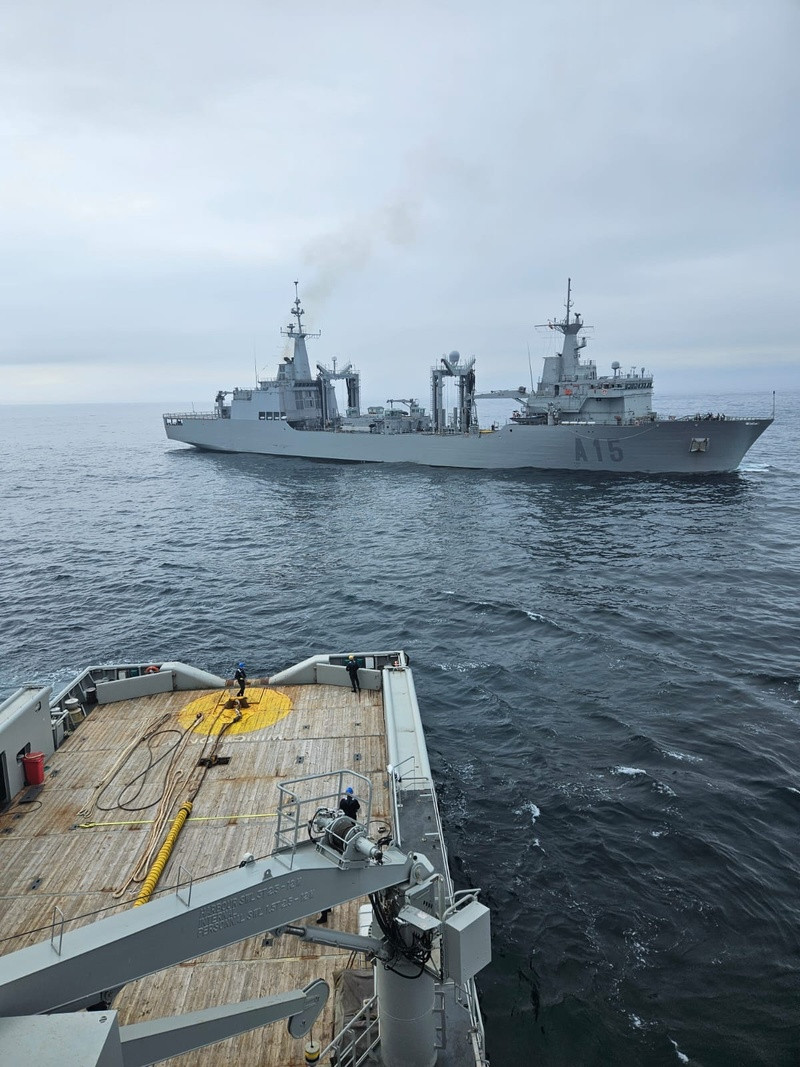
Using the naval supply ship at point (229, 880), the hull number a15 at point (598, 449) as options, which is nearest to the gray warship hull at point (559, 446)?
the hull number a15 at point (598, 449)

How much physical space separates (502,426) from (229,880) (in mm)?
79169

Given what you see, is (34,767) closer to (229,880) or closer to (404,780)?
(404,780)

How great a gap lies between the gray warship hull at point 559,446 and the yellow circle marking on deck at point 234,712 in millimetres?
60045

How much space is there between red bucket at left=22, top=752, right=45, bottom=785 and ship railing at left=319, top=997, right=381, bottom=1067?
9.85 meters

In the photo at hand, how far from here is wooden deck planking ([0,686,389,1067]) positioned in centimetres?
1087

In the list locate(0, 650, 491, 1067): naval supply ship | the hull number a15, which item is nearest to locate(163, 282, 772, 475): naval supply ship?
the hull number a15

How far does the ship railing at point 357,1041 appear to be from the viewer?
980 centimetres

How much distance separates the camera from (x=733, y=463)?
7162cm

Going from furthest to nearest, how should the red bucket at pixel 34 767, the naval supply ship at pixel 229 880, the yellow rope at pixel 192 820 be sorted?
1. the red bucket at pixel 34 767
2. the yellow rope at pixel 192 820
3. the naval supply ship at pixel 229 880

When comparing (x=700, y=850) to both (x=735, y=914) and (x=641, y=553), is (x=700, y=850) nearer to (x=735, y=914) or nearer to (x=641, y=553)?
(x=735, y=914)

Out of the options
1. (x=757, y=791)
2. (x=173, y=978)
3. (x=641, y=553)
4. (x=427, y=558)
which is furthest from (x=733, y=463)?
(x=173, y=978)

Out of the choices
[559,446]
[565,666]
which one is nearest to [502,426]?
[559,446]

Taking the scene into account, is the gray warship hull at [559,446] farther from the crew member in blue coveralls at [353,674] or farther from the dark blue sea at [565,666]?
the crew member in blue coveralls at [353,674]

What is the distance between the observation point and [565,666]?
2855 centimetres
